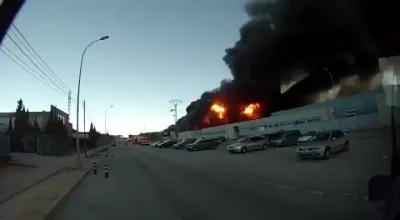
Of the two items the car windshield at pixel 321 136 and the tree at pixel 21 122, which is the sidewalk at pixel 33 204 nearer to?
the car windshield at pixel 321 136

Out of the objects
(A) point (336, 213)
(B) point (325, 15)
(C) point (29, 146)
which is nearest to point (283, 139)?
(A) point (336, 213)

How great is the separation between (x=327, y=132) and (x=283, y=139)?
372cm

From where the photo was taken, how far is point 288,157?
452 inches

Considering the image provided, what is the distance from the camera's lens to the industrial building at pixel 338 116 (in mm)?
2924

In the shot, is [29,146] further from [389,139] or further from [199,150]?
[389,139]

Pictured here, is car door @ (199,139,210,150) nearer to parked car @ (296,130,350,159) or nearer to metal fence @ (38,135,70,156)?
metal fence @ (38,135,70,156)

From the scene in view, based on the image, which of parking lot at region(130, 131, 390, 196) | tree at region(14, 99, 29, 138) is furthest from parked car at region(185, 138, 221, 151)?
parking lot at region(130, 131, 390, 196)

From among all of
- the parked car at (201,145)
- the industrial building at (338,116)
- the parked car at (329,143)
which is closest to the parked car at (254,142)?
the industrial building at (338,116)

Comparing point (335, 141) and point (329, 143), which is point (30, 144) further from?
point (335, 141)

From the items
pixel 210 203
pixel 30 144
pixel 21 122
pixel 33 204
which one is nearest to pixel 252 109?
pixel 210 203

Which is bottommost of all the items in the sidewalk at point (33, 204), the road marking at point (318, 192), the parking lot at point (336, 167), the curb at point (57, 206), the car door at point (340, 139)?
the curb at point (57, 206)

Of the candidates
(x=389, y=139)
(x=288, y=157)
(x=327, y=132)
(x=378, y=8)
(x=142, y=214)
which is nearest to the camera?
(x=389, y=139)

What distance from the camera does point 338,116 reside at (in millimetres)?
→ 5914

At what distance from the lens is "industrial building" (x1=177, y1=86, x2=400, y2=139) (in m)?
2.92
